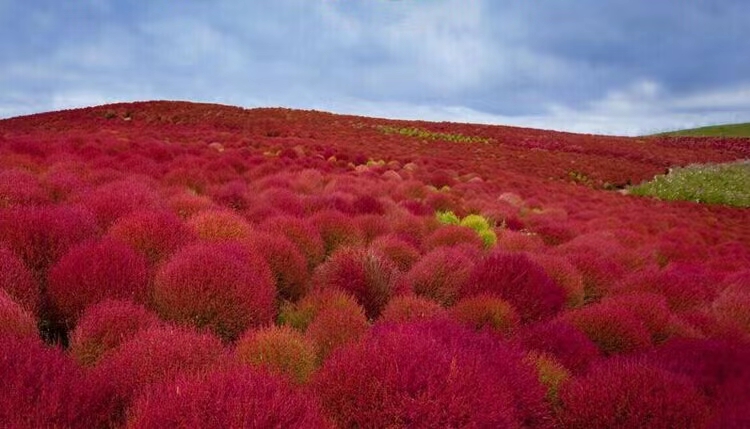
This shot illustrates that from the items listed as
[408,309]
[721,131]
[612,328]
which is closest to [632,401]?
[612,328]

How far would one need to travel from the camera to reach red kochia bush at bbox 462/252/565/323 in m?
5.04

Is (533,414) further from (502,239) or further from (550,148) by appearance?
(550,148)

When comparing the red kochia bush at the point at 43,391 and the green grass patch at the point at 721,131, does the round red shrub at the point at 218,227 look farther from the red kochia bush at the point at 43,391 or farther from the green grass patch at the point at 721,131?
the green grass patch at the point at 721,131

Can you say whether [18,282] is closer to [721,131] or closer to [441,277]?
[441,277]

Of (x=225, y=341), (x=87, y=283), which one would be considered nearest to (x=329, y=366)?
(x=225, y=341)

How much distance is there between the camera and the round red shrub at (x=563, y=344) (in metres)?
3.90

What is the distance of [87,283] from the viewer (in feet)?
12.1

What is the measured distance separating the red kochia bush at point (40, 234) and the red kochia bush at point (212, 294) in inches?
34.6

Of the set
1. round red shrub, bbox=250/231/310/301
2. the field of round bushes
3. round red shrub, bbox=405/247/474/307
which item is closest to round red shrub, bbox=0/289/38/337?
the field of round bushes

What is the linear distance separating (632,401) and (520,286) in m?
2.07

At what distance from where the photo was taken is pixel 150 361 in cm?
280

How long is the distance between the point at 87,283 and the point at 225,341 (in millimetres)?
991

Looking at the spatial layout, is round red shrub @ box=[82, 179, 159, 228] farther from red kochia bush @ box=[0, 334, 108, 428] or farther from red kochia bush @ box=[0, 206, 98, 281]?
red kochia bush @ box=[0, 334, 108, 428]

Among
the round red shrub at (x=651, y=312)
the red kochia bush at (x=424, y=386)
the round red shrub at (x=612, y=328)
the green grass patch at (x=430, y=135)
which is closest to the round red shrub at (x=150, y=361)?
the red kochia bush at (x=424, y=386)
